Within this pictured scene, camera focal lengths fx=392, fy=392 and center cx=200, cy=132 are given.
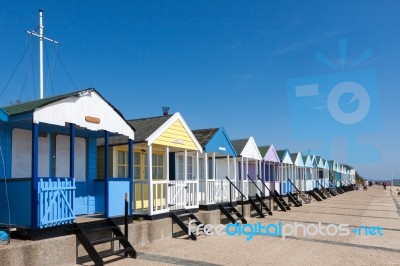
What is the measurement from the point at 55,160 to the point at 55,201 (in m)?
3.03

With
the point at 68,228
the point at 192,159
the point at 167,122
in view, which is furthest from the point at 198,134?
the point at 68,228

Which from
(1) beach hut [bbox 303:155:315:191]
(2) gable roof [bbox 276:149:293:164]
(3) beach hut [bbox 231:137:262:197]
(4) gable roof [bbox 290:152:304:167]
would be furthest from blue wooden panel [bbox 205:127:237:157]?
(1) beach hut [bbox 303:155:315:191]

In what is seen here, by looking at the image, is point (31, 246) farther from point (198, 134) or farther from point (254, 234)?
point (198, 134)

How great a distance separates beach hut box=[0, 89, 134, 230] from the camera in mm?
7957

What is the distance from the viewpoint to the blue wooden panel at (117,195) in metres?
10.2

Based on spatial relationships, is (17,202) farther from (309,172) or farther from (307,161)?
(309,172)

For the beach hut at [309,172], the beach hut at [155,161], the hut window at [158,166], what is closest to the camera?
the beach hut at [155,161]

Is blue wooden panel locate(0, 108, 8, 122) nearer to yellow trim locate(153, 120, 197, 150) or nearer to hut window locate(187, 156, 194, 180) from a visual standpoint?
yellow trim locate(153, 120, 197, 150)

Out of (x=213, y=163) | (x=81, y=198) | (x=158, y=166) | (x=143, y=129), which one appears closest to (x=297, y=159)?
(x=213, y=163)

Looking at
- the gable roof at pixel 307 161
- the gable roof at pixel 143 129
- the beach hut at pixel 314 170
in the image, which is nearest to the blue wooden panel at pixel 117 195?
the gable roof at pixel 143 129

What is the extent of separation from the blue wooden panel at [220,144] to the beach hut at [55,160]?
5.06 meters

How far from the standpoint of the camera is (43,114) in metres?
8.33

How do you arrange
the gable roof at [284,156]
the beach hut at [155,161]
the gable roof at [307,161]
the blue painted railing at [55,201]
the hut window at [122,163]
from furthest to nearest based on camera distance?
1. the gable roof at [307,161]
2. the gable roof at [284,156]
3. the hut window at [122,163]
4. the beach hut at [155,161]
5. the blue painted railing at [55,201]

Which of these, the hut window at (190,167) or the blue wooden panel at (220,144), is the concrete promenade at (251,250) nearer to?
the blue wooden panel at (220,144)
